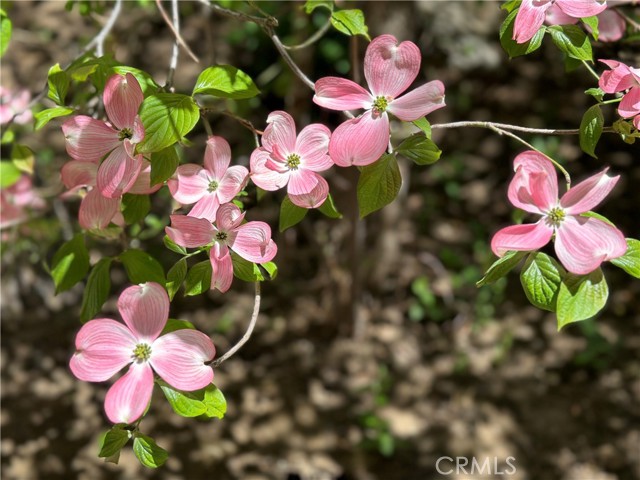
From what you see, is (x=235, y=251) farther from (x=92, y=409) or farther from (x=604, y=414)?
(x=604, y=414)

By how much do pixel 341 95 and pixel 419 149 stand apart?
0.10 meters

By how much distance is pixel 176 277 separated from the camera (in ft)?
2.20

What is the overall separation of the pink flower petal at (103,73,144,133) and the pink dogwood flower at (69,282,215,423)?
18 cm

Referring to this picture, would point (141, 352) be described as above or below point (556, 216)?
below

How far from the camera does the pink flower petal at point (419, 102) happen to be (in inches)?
24.7

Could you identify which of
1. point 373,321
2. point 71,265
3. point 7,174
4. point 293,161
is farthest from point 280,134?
point 373,321

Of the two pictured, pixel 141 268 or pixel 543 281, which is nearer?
pixel 543 281

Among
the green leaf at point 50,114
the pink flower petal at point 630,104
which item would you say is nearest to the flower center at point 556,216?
the pink flower petal at point 630,104

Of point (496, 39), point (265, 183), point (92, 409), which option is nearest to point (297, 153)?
point (265, 183)

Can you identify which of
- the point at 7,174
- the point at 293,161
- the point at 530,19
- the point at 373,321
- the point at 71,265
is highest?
the point at 530,19

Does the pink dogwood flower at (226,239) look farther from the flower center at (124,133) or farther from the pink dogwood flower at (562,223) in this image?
the pink dogwood flower at (562,223)

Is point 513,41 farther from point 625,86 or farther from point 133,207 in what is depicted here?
point 133,207

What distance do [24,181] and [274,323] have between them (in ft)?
3.50

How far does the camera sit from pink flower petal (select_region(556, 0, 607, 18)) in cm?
66
